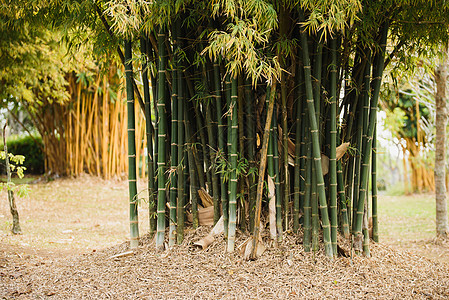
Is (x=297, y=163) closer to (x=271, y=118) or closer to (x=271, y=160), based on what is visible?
(x=271, y=160)

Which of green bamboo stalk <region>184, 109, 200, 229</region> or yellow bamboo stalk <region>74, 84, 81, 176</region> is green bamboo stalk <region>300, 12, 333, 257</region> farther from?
yellow bamboo stalk <region>74, 84, 81, 176</region>

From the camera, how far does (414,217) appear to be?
278 inches

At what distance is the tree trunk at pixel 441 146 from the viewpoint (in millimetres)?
4668

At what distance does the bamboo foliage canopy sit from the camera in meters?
2.93

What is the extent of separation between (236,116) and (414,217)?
5.29 metres

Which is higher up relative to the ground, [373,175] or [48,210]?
[373,175]

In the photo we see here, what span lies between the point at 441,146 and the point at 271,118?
2.76 m

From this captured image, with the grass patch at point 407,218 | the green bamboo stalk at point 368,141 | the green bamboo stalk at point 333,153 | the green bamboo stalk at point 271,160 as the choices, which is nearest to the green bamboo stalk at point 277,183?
the green bamboo stalk at point 271,160

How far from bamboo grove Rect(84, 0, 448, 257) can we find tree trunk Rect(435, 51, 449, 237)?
1.66m

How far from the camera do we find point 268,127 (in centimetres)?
286

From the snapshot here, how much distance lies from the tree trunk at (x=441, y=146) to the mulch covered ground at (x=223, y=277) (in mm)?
1615

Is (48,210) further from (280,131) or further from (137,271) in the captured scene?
(280,131)

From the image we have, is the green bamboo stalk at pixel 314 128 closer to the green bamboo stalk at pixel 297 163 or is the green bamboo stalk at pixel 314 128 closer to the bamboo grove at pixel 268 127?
the bamboo grove at pixel 268 127

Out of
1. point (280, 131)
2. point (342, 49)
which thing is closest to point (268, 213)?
point (280, 131)
